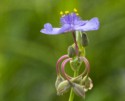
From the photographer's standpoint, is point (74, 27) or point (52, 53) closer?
point (74, 27)

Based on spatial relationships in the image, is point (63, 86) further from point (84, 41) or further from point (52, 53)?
point (52, 53)

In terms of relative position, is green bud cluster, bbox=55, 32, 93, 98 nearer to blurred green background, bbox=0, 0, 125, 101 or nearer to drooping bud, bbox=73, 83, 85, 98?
drooping bud, bbox=73, 83, 85, 98

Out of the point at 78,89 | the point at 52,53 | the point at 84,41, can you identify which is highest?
the point at 52,53

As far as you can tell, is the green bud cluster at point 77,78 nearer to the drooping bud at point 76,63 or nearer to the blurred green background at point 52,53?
the drooping bud at point 76,63

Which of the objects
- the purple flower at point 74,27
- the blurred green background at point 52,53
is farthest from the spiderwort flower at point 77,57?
the blurred green background at point 52,53

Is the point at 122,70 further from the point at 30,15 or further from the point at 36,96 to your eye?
the point at 30,15

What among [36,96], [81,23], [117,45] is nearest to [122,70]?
[117,45]

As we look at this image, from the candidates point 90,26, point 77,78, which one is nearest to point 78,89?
point 77,78

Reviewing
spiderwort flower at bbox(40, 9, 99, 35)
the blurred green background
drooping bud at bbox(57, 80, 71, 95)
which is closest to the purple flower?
spiderwort flower at bbox(40, 9, 99, 35)
